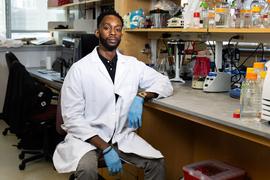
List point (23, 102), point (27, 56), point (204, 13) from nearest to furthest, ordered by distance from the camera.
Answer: point (204, 13) < point (23, 102) < point (27, 56)

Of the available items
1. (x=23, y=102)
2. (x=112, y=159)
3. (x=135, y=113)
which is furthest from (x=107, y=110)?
(x=23, y=102)

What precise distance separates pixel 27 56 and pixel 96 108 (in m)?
2.98

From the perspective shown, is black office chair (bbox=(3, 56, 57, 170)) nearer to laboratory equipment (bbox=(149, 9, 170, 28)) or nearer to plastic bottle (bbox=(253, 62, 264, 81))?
laboratory equipment (bbox=(149, 9, 170, 28))

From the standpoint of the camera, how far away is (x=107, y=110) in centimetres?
181

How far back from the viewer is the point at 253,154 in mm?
1938

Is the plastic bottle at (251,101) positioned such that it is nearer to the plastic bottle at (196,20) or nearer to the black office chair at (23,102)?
the plastic bottle at (196,20)

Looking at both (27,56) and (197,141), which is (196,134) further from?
(27,56)

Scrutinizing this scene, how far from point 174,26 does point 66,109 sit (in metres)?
1.03

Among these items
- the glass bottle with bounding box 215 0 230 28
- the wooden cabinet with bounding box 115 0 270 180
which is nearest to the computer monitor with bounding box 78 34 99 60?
the wooden cabinet with bounding box 115 0 270 180

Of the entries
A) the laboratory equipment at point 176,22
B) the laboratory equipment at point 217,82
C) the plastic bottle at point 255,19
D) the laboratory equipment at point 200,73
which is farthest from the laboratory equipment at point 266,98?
the laboratory equipment at point 176,22

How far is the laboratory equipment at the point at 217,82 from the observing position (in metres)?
2.04

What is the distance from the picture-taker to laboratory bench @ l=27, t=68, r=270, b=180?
5.23ft

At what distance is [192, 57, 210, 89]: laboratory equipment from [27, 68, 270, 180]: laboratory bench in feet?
0.22

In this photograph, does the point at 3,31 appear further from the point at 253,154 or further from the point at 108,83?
the point at 253,154
